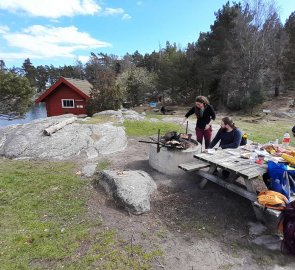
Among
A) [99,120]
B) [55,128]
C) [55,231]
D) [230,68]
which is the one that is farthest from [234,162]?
[230,68]

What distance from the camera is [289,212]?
3582 mm

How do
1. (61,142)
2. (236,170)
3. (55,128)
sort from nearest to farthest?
1. (236,170)
2. (61,142)
3. (55,128)

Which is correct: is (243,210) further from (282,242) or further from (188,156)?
(188,156)

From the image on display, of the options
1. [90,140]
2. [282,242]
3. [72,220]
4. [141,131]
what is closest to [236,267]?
[282,242]

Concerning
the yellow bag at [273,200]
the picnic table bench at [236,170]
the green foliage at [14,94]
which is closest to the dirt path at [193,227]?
the picnic table bench at [236,170]

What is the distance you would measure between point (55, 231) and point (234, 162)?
327cm

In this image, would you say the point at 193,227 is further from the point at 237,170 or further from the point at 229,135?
the point at 229,135

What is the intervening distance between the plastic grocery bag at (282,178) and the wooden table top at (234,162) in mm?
177

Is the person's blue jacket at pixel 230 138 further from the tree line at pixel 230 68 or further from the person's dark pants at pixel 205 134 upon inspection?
the tree line at pixel 230 68

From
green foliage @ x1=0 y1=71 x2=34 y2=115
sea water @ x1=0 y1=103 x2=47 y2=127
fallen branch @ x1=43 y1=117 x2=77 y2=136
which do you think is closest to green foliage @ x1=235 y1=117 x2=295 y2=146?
fallen branch @ x1=43 y1=117 x2=77 y2=136

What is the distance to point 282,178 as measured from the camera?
164 inches

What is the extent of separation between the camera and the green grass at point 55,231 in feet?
11.0

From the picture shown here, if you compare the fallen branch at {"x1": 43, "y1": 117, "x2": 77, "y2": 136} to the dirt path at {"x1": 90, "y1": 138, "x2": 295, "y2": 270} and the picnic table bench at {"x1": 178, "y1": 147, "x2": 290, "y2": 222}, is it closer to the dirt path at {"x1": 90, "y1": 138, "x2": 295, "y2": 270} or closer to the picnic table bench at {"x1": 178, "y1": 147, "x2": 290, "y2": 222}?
the dirt path at {"x1": 90, "y1": 138, "x2": 295, "y2": 270}

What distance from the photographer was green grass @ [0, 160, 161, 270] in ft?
11.0
